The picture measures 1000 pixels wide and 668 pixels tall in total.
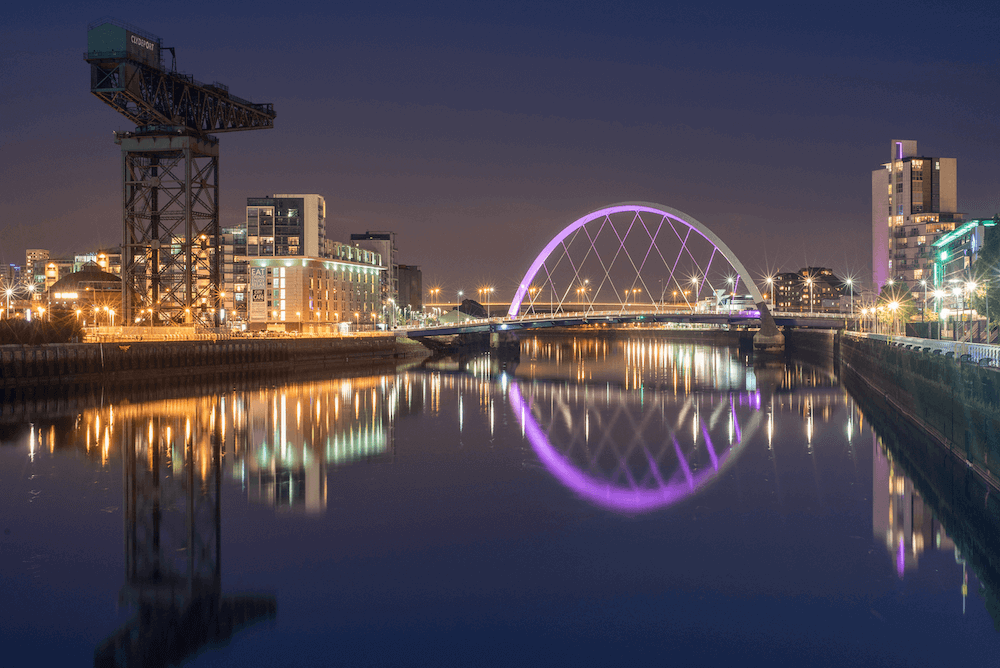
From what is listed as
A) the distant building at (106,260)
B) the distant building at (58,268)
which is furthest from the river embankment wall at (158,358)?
the distant building at (58,268)

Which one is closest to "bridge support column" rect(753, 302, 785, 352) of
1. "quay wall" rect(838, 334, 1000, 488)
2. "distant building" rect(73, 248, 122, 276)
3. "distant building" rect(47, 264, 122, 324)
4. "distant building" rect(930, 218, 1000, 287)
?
"distant building" rect(930, 218, 1000, 287)

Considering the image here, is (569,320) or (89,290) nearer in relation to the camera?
(569,320)

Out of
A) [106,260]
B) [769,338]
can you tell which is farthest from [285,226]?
[769,338]

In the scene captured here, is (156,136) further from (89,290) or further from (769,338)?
(769,338)

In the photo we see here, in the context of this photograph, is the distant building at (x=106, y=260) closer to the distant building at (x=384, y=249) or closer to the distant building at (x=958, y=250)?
the distant building at (x=384, y=249)

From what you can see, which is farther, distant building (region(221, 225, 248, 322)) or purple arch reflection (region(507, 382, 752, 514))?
distant building (region(221, 225, 248, 322))

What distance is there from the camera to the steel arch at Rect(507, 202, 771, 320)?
3019 inches

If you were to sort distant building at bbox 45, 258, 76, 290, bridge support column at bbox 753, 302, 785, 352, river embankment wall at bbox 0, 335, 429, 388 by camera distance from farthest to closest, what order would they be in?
distant building at bbox 45, 258, 76, 290 → bridge support column at bbox 753, 302, 785, 352 → river embankment wall at bbox 0, 335, 429, 388

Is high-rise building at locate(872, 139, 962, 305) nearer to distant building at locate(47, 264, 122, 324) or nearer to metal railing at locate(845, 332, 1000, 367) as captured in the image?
metal railing at locate(845, 332, 1000, 367)

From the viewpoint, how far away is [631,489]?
19.6m

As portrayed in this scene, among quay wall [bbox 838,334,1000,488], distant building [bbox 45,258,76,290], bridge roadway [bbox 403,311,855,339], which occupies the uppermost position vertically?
distant building [bbox 45,258,76,290]

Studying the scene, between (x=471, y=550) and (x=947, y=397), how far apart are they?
17.1 m

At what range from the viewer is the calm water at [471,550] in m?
10.7

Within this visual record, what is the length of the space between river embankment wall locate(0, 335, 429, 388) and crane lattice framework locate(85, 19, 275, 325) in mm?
3464
